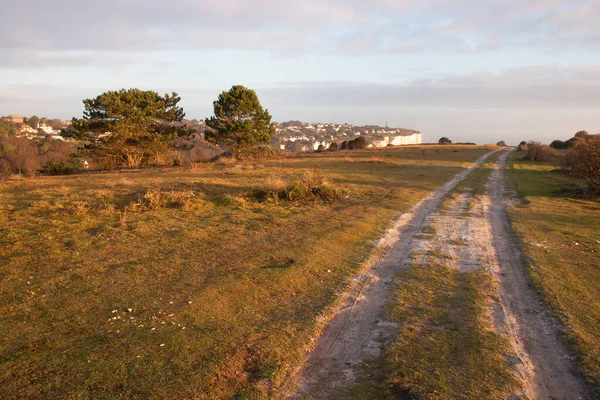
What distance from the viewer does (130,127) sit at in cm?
2895

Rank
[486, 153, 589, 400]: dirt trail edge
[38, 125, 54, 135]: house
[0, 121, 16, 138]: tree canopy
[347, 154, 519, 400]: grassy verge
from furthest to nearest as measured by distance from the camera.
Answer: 1. [38, 125, 54, 135]: house
2. [0, 121, 16, 138]: tree canopy
3. [486, 153, 589, 400]: dirt trail edge
4. [347, 154, 519, 400]: grassy verge

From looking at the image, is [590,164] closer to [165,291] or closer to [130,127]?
[165,291]

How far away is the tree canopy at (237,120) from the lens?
102ft

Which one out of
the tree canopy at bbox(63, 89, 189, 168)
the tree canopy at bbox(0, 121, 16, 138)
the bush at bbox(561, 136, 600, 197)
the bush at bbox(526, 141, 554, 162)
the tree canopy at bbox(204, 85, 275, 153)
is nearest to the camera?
the bush at bbox(561, 136, 600, 197)

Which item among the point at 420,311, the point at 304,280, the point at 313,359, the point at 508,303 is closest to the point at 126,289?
the point at 304,280

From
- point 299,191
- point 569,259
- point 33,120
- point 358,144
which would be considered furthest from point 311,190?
point 33,120

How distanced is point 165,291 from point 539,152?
41777 mm

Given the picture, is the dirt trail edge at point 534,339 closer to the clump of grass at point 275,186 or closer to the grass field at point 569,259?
the grass field at point 569,259

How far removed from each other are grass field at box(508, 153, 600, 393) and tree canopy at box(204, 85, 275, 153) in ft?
68.4

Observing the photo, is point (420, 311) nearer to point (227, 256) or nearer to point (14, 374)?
point (227, 256)

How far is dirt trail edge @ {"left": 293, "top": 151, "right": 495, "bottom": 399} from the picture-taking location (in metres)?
4.08

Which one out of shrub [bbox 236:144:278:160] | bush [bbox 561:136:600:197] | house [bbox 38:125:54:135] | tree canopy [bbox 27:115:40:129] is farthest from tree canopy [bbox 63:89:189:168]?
tree canopy [bbox 27:115:40:129]

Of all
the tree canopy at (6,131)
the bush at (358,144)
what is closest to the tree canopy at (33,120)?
the tree canopy at (6,131)

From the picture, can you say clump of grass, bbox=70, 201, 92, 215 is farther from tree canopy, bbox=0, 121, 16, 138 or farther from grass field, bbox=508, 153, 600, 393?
tree canopy, bbox=0, 121, 16, 138
